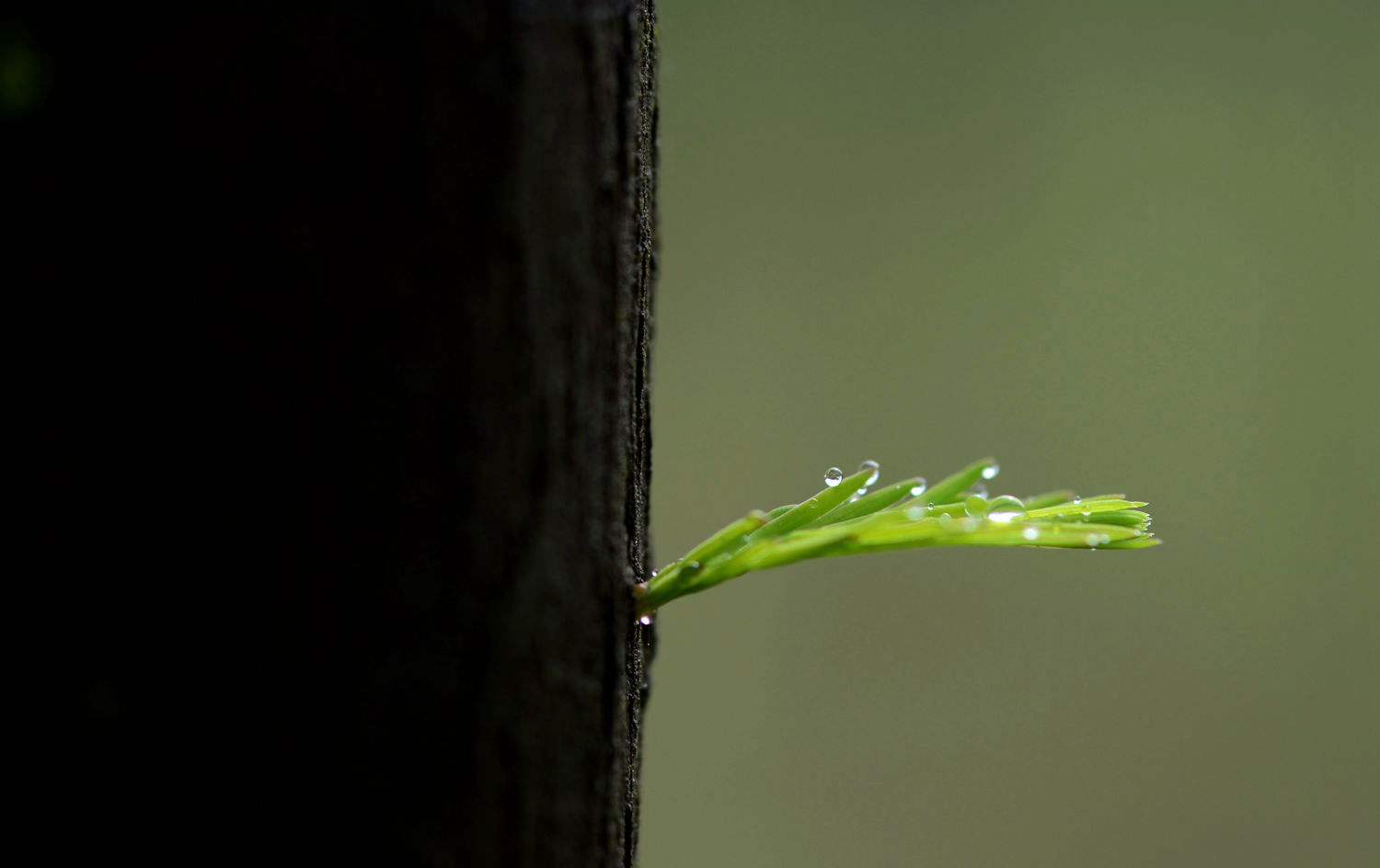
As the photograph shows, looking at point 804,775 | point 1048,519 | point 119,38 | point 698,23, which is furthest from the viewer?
point 698,23

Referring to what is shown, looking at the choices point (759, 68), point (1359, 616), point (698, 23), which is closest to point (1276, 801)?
point (1359, 616)

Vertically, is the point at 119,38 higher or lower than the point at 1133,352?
lower

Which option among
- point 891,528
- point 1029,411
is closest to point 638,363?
point 891,528

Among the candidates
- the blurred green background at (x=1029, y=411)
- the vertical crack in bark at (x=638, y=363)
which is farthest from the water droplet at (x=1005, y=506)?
the blurred green background at (x=1029, y=411)

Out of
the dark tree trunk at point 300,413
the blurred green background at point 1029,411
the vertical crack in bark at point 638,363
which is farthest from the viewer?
the blurred green background at point 1029,411

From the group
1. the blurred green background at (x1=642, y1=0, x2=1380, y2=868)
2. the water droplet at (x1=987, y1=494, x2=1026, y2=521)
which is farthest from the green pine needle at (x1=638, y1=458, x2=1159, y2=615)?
the blurred green background at (x1=642, y1=0, x2=1380, y2=868)

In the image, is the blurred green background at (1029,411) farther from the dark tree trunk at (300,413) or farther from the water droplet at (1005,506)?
the dark tree trunk at (300,413)

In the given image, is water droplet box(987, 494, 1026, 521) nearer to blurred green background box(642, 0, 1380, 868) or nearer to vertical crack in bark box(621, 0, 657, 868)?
vertical crack in bark box(621, 0, 657, 868)

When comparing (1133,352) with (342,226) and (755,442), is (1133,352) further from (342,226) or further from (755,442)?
(342,226)
